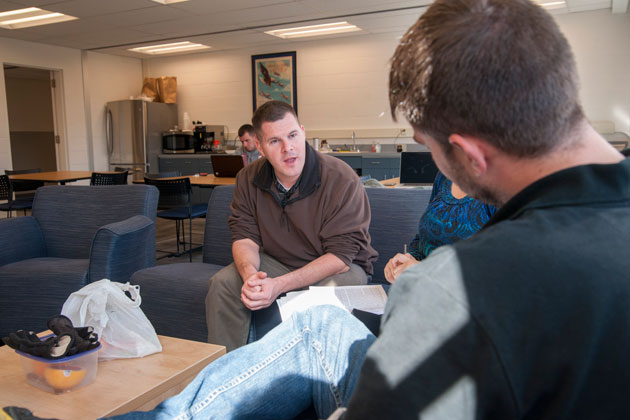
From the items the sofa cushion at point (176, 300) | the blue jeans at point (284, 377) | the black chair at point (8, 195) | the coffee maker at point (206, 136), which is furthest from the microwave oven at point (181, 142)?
the blue jeans at point (284, 377)

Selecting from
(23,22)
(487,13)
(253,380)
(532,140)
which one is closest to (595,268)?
(532,140)

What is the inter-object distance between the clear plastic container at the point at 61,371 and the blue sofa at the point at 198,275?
87 centimetres

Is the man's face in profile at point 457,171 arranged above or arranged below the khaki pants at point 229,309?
above

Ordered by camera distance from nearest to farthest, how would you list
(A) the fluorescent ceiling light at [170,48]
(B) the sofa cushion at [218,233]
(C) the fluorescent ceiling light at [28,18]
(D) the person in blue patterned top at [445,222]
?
(D) the person in blue patterned top at [445,222] → (B) the sofa cushion at [218,233] → (C) the fluorescent ceiling light at [28,18] → (A) the fluorescent ceiling light at [170,48]

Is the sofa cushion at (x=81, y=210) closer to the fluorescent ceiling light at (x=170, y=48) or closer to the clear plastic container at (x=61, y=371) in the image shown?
the clear plastic container at (x=61, y=371)

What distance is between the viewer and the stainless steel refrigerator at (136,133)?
26.9 ft

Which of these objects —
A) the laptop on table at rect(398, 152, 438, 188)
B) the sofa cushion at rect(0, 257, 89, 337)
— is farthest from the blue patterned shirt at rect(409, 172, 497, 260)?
the laptop on table at rect(398, 152, 438, 188)

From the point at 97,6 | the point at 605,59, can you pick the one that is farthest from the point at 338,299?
the point at 605,59

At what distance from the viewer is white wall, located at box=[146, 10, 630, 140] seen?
6094 millimetres

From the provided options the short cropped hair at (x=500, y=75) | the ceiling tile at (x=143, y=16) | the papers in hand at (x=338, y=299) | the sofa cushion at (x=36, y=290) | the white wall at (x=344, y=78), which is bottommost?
the sofa cushion at (x=36, y=290)

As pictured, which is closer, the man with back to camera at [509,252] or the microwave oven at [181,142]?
the man with back to camera at [509,252]

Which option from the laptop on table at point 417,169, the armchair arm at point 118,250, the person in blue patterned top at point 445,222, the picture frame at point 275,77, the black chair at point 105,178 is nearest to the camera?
the person in blue patterned top at point 445,222

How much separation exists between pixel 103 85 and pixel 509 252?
30.3 feet

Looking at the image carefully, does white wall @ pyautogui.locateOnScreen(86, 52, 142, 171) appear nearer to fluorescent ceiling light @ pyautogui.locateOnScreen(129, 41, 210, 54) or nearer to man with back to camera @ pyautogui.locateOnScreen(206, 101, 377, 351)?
fluorescent ceiling light @ pyautogui.locateOnScreen(129, 41, 210, 54)
